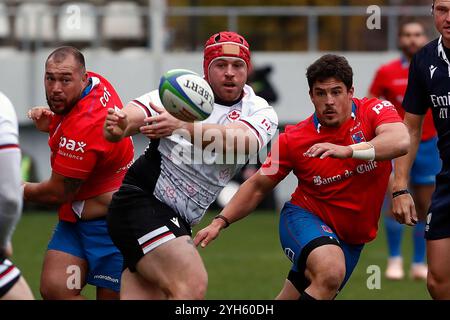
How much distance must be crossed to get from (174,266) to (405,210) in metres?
1.74

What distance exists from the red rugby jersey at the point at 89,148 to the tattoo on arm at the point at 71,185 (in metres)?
0.05

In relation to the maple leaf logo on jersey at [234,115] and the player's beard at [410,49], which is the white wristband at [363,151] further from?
the player's beard at [410,49]

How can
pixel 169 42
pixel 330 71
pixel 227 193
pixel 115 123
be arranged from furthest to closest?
pixel 169 42 → pixel 227 193 → pixel 330 71 → pixel 115 123

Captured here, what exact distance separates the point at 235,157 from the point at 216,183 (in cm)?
28

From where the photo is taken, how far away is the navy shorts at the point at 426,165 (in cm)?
1133

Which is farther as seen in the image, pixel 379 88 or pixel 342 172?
pixel 379 88

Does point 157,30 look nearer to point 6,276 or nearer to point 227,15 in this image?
point 227,15

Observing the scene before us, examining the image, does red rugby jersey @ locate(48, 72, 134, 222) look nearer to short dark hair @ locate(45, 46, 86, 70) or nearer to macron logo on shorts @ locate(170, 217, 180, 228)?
short dark hair @ locate(45, 46, 86, 70)

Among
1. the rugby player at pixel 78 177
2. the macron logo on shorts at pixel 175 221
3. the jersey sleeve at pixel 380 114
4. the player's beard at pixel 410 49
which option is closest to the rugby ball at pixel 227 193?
the player's beard at pixel 410 49

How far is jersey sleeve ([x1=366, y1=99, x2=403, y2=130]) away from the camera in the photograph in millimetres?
7086

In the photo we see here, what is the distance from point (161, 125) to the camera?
20.2 ft

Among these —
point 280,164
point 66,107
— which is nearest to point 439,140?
point 280,164

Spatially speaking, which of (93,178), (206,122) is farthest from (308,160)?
(93,178)
